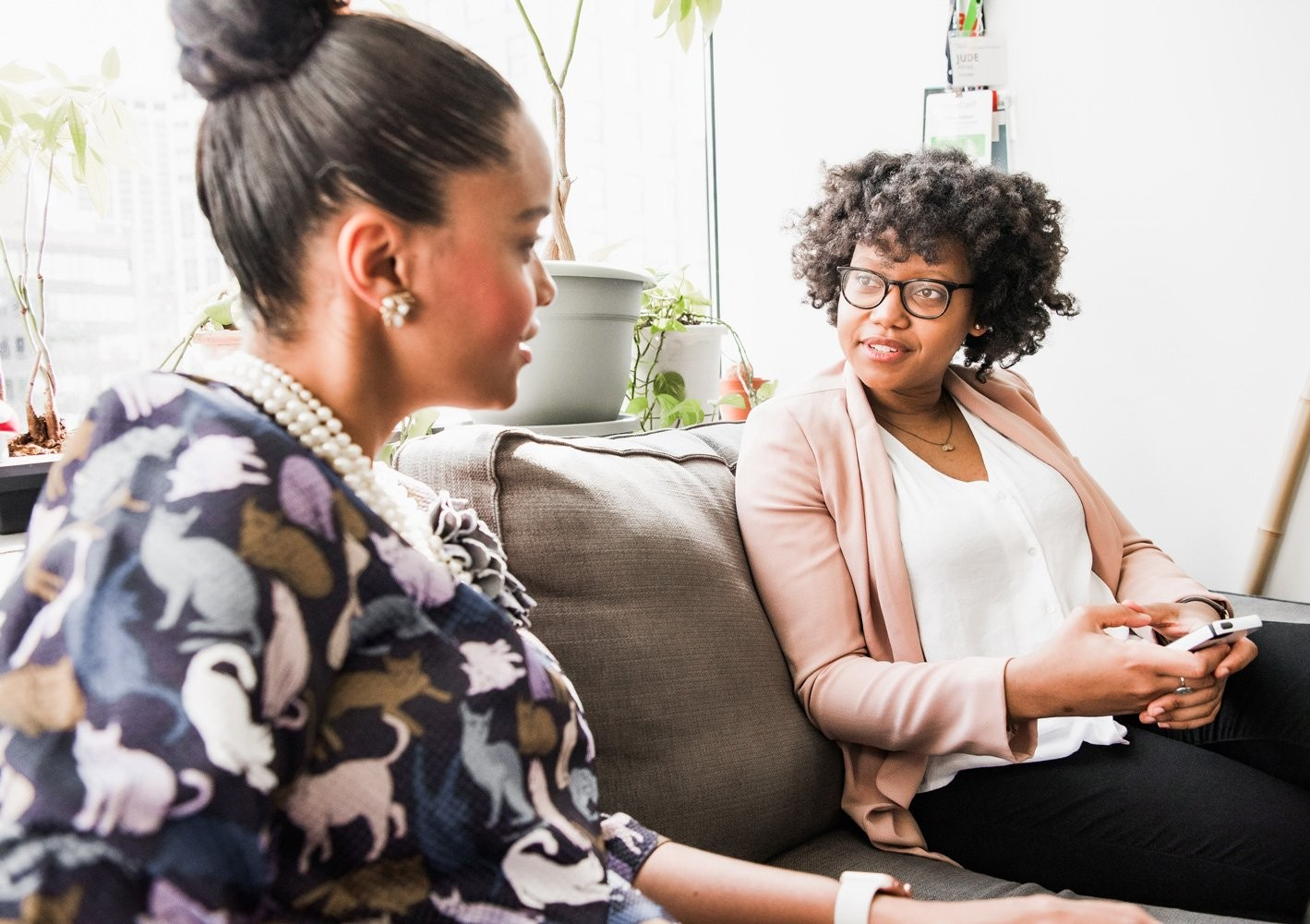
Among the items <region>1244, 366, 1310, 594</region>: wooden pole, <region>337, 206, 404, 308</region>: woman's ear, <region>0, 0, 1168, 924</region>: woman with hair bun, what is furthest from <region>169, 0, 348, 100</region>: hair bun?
<region>1244, 366, 1310, 594</region>: wooden pole

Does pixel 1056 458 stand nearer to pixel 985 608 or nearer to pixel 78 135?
pixel 985 608

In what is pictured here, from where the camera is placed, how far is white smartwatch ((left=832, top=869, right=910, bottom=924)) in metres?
0.75

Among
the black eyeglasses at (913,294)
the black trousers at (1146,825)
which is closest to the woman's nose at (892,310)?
the black eyeglasses at (913,294)

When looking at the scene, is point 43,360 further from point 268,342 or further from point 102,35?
point 268,342

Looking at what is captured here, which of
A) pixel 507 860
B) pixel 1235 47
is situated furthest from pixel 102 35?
pixel 1235 47

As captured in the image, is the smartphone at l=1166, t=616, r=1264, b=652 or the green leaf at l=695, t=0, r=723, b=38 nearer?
the smartphone at l=1166, t=616, r=1264, b=652

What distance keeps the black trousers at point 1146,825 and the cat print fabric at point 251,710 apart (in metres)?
0.66

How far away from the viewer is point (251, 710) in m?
0.45

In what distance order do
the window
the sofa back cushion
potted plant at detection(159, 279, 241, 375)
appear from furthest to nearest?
1. the window
2. potted plant at detection(159, 279, 241, 375)
3. the sofa back cushion

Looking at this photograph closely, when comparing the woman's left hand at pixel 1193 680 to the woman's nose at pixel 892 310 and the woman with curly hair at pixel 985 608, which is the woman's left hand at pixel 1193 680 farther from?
the woman's nose at pixel 892 310

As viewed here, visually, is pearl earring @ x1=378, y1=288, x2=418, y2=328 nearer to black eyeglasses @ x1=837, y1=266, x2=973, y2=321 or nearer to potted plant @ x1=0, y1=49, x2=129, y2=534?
potted plant @ x1=0, y1=49, x2=129, y2=534

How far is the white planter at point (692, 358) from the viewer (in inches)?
67.1

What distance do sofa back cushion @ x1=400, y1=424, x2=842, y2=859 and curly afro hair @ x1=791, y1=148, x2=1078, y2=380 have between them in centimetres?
53

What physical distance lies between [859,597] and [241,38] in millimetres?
904
